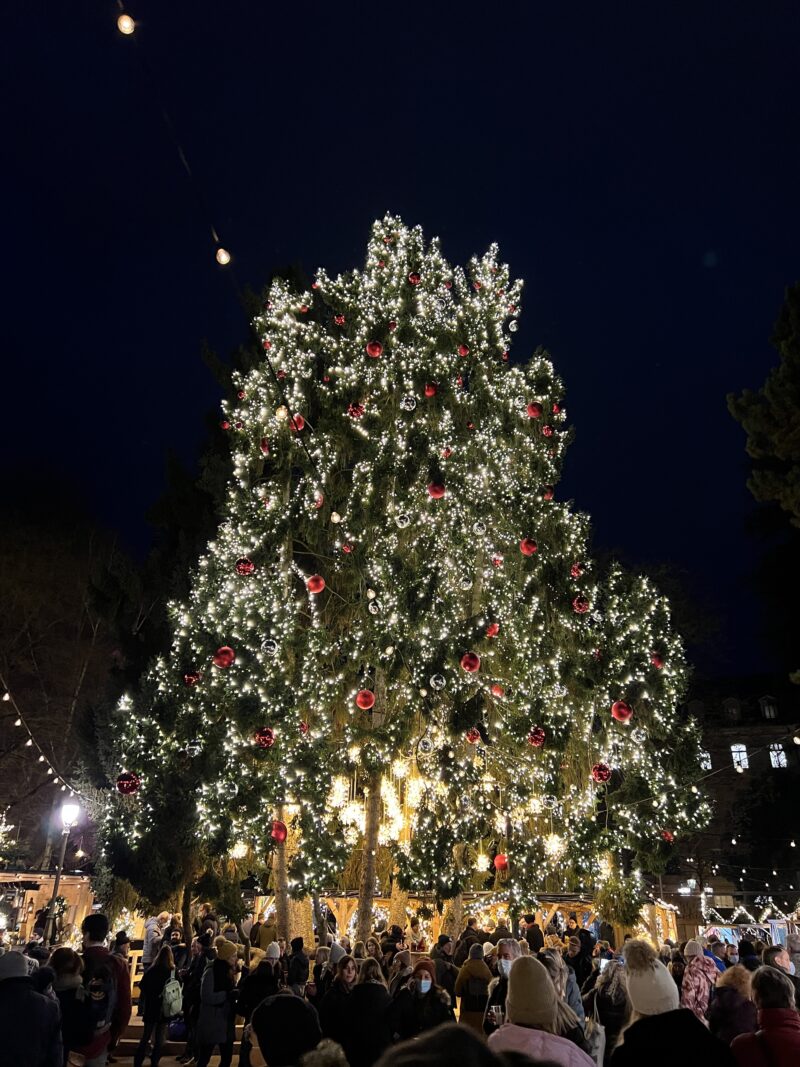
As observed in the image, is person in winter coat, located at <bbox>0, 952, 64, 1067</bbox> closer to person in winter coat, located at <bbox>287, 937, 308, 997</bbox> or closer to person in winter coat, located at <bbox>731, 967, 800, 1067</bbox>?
person in winter coat, located at <bbox>731, 967, 800, 1067</bbox>

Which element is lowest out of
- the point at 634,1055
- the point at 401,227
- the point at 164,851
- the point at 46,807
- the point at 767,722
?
the point at 634,1055

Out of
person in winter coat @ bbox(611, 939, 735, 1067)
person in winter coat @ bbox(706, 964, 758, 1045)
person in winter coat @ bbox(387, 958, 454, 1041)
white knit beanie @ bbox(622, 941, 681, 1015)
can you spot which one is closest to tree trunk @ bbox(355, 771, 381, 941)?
person in winter coat @ bbox(387, 958, 454, 1041)

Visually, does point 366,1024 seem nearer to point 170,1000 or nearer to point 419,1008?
point 419,1008

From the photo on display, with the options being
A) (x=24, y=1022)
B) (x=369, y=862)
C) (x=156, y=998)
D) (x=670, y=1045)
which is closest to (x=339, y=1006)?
(x=24, y=1022)

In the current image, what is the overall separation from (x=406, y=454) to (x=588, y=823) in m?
9.37

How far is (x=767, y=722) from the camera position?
132 ft

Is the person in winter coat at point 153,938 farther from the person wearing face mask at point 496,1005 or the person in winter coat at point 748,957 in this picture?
the person in winter coat at point 748,957

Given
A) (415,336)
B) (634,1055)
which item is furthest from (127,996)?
(415,336)

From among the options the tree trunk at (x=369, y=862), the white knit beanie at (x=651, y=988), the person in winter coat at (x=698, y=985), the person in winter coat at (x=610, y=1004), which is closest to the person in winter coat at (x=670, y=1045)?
the white knit beanie at (x=651, y=988)

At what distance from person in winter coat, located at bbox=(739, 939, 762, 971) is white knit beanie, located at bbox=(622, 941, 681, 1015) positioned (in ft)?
12.4

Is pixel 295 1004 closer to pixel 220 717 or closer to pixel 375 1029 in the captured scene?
pixel 375 1029

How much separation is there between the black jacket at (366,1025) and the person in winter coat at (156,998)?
14.9 ft

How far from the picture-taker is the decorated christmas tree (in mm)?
14234

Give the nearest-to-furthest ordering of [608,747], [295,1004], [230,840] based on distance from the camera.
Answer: [295,1004] < [230,840] < [608,747]
